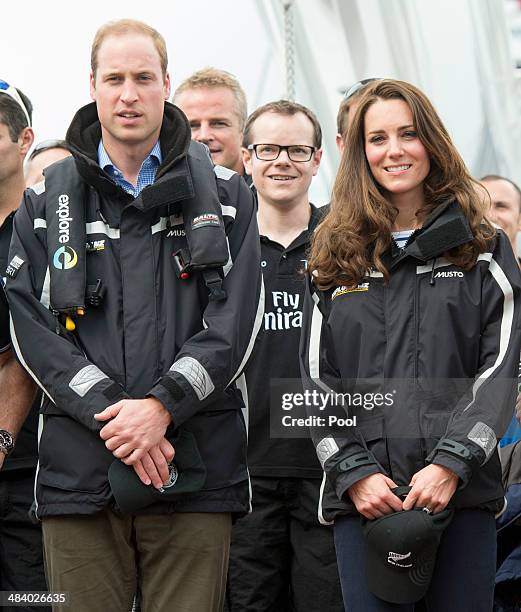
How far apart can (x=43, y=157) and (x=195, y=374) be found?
99.0 inches

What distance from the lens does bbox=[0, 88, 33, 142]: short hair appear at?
4383mm

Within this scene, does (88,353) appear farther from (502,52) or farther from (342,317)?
(502,52)

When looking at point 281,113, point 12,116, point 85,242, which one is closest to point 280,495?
point 85,242

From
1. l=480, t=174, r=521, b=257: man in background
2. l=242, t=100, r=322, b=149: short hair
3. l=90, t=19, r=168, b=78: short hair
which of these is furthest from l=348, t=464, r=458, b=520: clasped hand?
l=480, t=174, r=521, b=257: man in background

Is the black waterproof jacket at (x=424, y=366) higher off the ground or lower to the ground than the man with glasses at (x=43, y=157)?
lower

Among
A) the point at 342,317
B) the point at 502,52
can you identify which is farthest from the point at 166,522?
the point at 502,52

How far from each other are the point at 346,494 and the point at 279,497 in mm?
903

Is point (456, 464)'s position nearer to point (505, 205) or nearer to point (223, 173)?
point (223, 173)

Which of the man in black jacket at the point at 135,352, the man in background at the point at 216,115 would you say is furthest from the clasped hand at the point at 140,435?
the man in background at the point at 216,115

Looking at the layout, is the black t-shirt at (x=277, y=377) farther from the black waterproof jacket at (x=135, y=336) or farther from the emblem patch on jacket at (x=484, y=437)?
the emblem patch on jacket at (x=484, y=437)

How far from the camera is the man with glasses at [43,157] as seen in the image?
550cm

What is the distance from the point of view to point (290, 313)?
443 cm

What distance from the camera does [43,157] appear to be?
5.55 m

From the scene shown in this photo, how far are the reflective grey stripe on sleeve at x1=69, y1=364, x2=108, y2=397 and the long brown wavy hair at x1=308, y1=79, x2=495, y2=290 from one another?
2.58 feet
